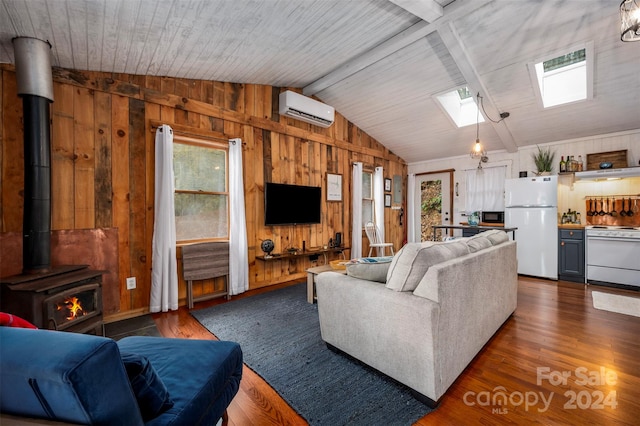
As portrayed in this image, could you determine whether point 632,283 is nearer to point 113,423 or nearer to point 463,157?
point 463,157

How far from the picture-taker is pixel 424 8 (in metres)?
2.76

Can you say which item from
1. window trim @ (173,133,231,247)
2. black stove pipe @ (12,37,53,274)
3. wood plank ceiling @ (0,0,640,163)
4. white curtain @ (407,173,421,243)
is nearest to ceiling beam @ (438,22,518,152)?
wood plank ceiling @ (0,0,640,163)

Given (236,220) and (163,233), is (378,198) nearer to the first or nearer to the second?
(236,220)

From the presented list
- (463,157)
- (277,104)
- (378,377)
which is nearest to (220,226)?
(277,104)

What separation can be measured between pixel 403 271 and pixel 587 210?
4.86 meters

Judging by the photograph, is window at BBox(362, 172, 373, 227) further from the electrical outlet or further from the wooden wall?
the electrical outlet

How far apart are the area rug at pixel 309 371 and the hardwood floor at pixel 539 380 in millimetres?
93

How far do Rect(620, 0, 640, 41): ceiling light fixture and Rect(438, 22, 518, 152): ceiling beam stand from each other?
1.53m

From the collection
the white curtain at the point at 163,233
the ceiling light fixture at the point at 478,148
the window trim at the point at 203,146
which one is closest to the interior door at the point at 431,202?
the ceiling light fixture at the point at 478,148

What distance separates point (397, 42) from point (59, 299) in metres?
4.17

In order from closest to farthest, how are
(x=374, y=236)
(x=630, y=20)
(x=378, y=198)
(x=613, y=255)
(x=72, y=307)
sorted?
1. (x=630, y=20)
2. (x=72, y=307)
3. (x=613, y=255)
4. (x=374, y=236)
5. (x=378, y=198)

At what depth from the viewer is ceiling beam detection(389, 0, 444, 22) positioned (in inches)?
105

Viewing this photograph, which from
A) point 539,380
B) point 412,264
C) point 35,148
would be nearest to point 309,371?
point 412,264

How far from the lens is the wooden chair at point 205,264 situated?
327 cm
